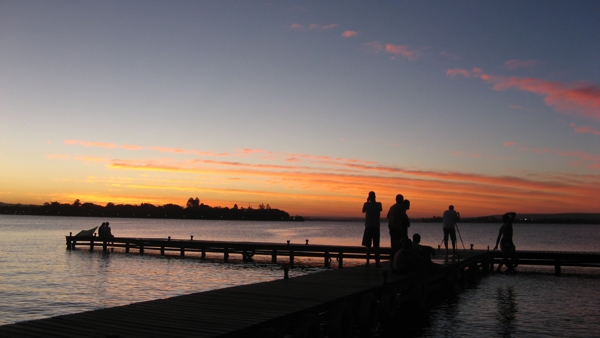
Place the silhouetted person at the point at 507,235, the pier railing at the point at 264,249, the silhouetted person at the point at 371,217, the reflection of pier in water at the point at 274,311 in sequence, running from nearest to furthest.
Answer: the reflection of pier in water at the point at 274,311, the silhouetted person at the point at 371,217, the silhouetted person at the point at 507,235, the pier railing at the point at 264,249

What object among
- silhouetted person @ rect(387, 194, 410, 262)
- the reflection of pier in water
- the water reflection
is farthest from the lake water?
silhouetted person @ rect(387, 194, 410, 262)

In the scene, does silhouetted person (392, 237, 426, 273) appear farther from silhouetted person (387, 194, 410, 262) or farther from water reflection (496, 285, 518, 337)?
water reflection (496, 285, 518, 337)

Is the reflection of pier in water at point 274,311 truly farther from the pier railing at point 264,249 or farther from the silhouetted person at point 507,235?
the pier railing at point 264,249

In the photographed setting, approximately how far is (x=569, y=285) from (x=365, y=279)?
12662 millimetres

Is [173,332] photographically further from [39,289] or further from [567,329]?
Result: [39,289]

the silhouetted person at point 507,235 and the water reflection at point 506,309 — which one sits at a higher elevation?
the silhouetted person at point 507,235

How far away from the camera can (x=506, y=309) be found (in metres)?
15.8

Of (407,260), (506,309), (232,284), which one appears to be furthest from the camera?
(232,284)

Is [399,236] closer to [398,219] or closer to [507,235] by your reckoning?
[398,219]

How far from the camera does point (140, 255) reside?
37.4 metres

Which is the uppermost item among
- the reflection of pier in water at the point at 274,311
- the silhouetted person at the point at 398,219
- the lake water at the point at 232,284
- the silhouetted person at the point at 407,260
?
the silhouetted person at the point at 398,219

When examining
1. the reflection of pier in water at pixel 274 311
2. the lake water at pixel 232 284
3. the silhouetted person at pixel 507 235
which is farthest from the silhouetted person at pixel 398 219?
the silhouetted person at pixel 507 235

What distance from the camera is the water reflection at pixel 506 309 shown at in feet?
43.1

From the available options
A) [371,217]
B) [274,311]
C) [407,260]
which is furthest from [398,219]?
[274,311]
